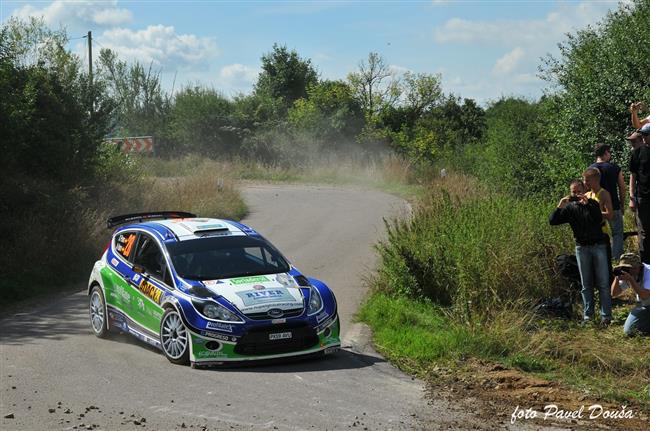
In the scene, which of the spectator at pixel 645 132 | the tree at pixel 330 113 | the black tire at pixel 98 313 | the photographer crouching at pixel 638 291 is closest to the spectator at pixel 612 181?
the spectator at pixel 645 132

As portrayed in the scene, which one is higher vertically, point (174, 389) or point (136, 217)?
point (136, 217)

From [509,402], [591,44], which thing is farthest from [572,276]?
[591,44]

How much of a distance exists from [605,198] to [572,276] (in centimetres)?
130

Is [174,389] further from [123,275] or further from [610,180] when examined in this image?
[610,180]

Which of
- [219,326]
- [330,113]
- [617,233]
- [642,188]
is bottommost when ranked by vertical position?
[219,326]

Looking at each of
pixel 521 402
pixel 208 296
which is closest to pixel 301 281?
pixel 208 296

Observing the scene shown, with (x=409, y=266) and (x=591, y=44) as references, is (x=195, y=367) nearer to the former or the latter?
(x=409, y=266)

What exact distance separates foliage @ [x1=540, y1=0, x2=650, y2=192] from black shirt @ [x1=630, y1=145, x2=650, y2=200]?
14.1 ft

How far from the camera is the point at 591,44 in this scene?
21.9 meters

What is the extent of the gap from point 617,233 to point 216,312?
23.0 ft

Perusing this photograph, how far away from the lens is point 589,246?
41.7 ft

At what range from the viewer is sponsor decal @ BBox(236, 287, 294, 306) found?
10.8m

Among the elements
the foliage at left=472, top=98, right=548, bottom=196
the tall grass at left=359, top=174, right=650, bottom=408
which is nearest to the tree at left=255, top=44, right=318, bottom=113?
the foliage at left=472, top=98, right=548, bottom=196

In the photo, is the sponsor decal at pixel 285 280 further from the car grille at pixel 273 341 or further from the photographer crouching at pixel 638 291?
the photographer crouching at pixel 638 291
